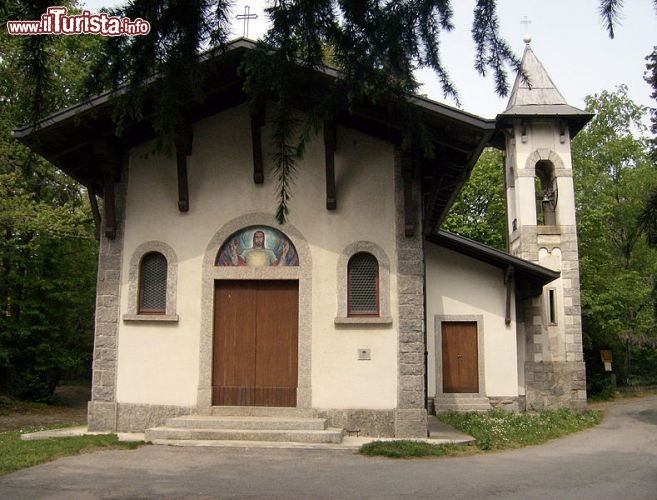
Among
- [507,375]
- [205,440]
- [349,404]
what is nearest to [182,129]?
[205,440]

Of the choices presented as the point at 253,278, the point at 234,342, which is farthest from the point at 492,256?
the point at 234,342

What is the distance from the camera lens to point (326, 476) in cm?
737

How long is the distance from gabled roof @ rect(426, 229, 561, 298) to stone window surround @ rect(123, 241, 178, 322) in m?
6.62

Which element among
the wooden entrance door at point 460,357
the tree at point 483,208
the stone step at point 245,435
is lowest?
the stone step at point 245,435

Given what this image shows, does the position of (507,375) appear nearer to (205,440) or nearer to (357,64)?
(205,440)

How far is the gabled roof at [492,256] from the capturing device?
597 inches

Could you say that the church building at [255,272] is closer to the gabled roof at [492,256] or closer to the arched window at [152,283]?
the arched window at [152,283]

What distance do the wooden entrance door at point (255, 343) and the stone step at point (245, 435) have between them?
1.07 m

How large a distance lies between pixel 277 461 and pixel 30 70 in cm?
606

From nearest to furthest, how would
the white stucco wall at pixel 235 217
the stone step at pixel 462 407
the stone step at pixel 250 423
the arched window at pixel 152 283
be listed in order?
the stone step at pixel 250 423 → the white stucco wall at pixel 235 217 → the arched window at pixel 152 283 → the stone step at pixel 462 407

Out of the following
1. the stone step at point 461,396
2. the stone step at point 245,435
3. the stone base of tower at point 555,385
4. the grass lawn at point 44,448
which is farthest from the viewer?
the stone base of tower at point 555,385

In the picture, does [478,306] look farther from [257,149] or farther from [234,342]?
[257,149]

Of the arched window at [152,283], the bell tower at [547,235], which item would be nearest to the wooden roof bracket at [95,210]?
the arched window at [152,283]

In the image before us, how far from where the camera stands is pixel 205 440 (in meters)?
9.38
